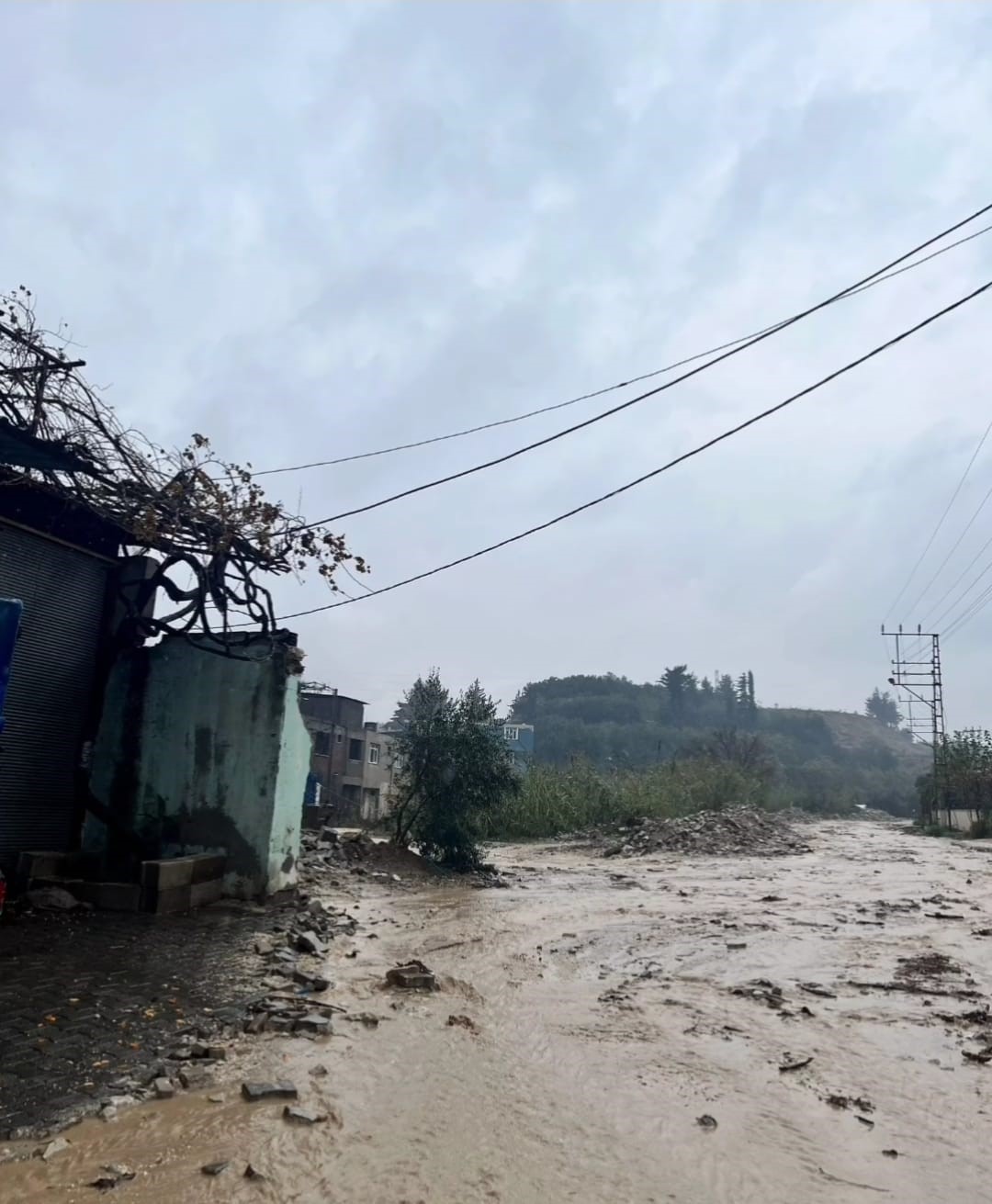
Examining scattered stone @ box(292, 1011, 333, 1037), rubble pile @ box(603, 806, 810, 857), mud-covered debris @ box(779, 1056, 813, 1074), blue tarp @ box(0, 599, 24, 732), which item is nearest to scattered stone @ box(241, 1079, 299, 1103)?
scattered stone @ box(292, 1011, 333, 1037)

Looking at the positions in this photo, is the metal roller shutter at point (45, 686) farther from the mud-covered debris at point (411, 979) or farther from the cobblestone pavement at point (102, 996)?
the mud-covered debris at point (411, 979)

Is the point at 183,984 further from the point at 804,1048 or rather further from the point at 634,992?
the point at 804,1048

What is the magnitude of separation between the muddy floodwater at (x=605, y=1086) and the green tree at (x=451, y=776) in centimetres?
541

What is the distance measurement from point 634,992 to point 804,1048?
58.5 inches

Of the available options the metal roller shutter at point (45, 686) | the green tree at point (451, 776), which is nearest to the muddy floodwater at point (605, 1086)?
the metal roller shutter at point (45, 686)

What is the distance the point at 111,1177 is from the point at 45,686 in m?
6.22

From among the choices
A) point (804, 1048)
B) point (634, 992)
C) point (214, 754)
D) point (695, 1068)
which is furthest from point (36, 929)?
point (804, 1048)

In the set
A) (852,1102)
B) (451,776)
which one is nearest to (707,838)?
(451,776)

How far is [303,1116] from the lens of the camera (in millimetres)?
3480

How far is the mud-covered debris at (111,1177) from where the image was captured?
2900 millimetres

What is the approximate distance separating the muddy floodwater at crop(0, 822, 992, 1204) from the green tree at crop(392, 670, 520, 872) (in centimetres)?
541

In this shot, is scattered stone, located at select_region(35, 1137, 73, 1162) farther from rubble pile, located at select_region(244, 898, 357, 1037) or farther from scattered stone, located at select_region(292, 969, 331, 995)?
scattered stone, located at select_region(292, 969, 331, 995)

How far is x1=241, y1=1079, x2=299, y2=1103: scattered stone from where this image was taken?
3654 mm

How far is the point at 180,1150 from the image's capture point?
3.18 metres
